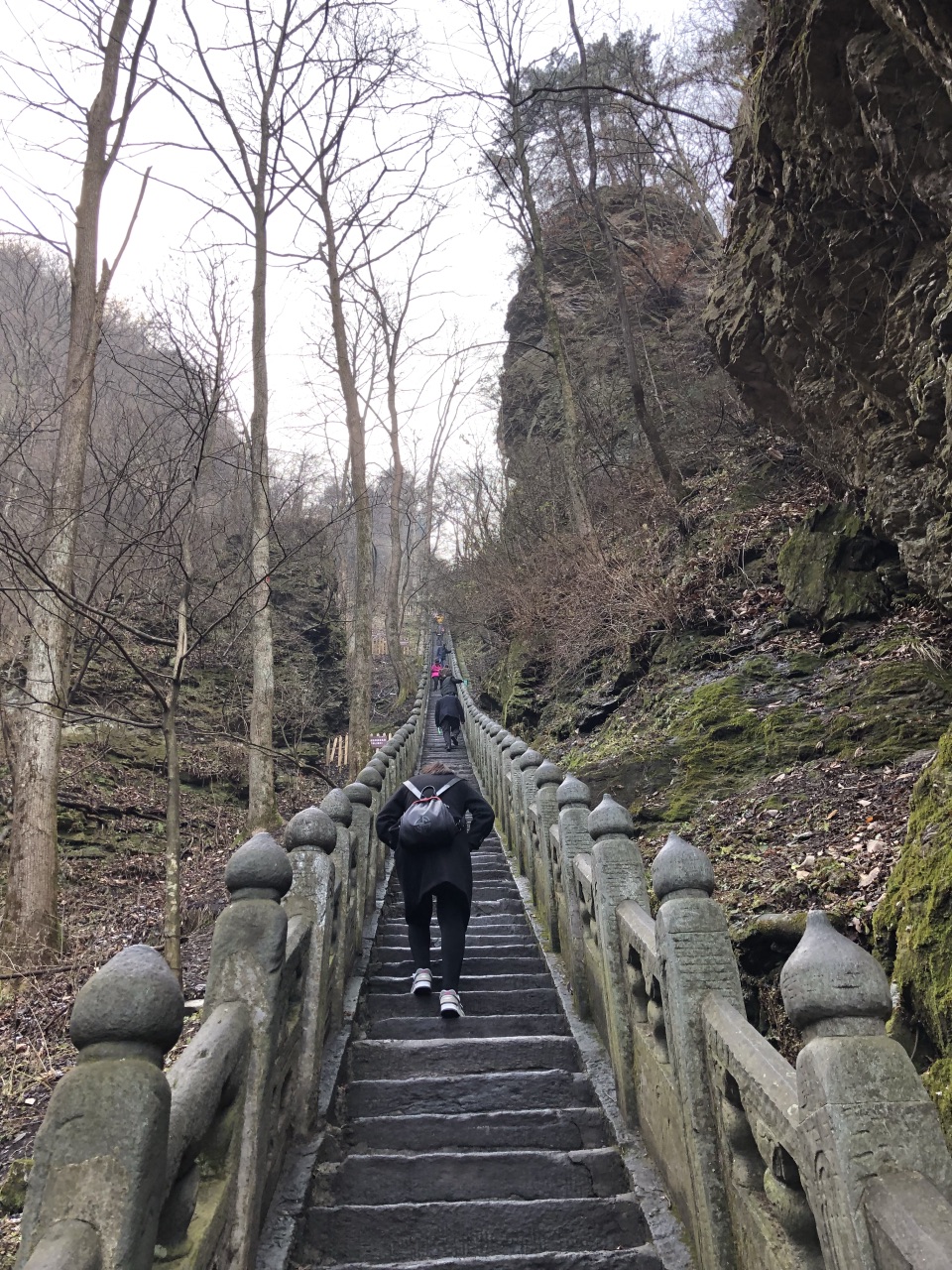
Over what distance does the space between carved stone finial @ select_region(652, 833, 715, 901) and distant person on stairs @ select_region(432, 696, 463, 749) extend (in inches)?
727

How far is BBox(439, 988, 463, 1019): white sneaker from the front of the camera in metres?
5.38

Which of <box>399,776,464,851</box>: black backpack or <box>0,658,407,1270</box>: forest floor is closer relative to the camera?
<box>399,776,464,851</box>: black backpack

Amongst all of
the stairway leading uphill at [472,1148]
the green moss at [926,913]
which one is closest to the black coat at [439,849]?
the stairway leading uphill at [472,1148]

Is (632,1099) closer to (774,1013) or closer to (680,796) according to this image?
(774,1013)

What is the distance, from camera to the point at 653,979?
11.7ft

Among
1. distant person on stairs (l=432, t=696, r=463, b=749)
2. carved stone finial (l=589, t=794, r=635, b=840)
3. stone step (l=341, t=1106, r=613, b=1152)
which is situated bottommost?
stone step (l=341, t=1106, r=613, b=1152)

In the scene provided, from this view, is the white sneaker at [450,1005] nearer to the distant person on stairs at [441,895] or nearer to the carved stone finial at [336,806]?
→ the distant person on stairs at [441,895]

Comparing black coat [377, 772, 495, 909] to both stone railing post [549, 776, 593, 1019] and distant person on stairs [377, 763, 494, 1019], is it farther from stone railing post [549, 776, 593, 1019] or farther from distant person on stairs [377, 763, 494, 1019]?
stone railing post [549, 776, 593, 1019]

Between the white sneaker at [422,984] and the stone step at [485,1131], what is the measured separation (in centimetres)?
134

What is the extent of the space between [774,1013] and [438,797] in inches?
104

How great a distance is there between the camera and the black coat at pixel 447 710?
21.8 m

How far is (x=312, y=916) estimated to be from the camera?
4371 millimetres

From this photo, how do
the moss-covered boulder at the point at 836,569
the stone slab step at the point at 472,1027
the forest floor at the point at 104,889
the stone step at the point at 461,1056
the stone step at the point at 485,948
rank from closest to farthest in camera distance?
the stone step at the point at 461,1056 → the stone slab step at the point at 472,1027 → the forest floor at the point at 104,889 → the stone step at the point at 485,948 → the moss-covered boulder at the point at 836,569

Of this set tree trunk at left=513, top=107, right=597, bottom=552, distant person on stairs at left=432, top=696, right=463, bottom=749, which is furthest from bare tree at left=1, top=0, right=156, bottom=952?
distant person on stairs at left=432, top=696, right=463, bottom=749
